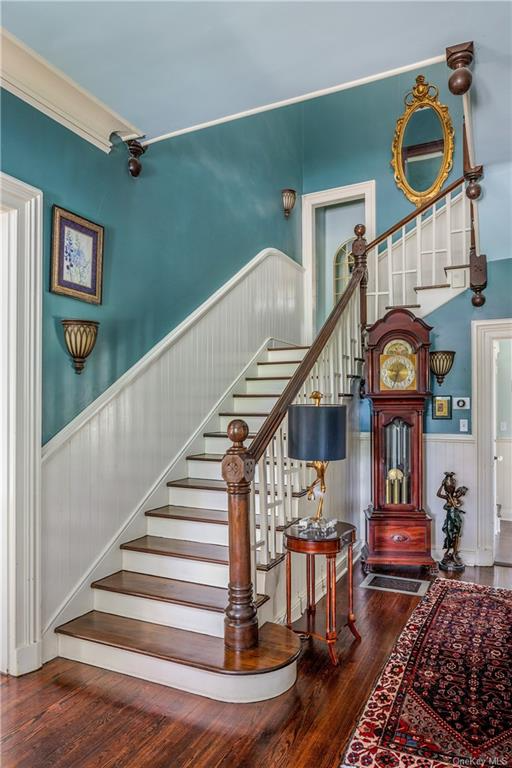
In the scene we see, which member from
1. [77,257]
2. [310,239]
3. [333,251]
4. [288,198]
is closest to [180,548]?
[77,257]

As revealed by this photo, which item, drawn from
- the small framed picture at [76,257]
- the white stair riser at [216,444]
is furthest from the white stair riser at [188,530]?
the small framed picture at [76,257]

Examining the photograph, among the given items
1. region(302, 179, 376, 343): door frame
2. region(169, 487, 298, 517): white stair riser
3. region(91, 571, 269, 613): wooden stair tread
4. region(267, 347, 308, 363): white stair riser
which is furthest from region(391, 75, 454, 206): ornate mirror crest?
region(91, 571, 269, 613): wooden stair tread

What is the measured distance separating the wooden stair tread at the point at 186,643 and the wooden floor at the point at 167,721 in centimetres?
15

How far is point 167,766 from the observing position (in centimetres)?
188

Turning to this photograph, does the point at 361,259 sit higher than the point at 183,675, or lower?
higher

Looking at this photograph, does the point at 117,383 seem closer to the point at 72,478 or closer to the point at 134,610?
the point at 72,478

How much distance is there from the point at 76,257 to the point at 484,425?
347cm

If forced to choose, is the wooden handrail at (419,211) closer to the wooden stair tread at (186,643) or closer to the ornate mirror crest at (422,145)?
the ornate mirror crest at (422,145)

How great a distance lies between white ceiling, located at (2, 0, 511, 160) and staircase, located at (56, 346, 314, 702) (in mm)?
2167

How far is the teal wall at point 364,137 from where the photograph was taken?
5.62 m

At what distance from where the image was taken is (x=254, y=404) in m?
4.41

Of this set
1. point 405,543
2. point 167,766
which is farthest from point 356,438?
point 167,766

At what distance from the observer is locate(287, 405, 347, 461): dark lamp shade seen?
2613mm

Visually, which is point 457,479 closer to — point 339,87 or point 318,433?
point 318,433
